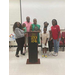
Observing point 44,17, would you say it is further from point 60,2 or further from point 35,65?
point 35,65

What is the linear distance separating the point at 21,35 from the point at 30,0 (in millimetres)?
2371

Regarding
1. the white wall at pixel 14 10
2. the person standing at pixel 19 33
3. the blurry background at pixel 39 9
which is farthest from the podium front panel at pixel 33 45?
the white wall at pixel 14 10

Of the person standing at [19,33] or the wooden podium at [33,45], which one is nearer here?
the wooden podium at [33,45]

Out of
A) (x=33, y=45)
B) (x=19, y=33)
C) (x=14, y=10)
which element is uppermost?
(x=14, y=10)

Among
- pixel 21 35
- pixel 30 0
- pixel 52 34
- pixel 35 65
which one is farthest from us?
pixel 30 0

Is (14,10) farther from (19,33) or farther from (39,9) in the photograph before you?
(19,33)

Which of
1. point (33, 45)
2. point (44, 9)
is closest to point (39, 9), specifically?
point (44, 9)

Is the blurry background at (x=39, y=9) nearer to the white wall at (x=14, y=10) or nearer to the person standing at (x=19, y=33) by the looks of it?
the white wall at (x=14, y=10)

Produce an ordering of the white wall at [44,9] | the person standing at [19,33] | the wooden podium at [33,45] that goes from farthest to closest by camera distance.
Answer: the white wall at [44,9] < the person standing at [19,33] < the wooden podium at [33,45]

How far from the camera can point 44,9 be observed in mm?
4531

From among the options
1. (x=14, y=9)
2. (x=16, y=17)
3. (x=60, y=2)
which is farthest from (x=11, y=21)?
(x=60, y=2)

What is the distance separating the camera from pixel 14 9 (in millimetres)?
4609

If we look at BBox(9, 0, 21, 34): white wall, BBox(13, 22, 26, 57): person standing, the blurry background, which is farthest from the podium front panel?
BBox(9, 0, 21, 34): white wall

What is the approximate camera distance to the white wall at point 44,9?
448 centimetres
